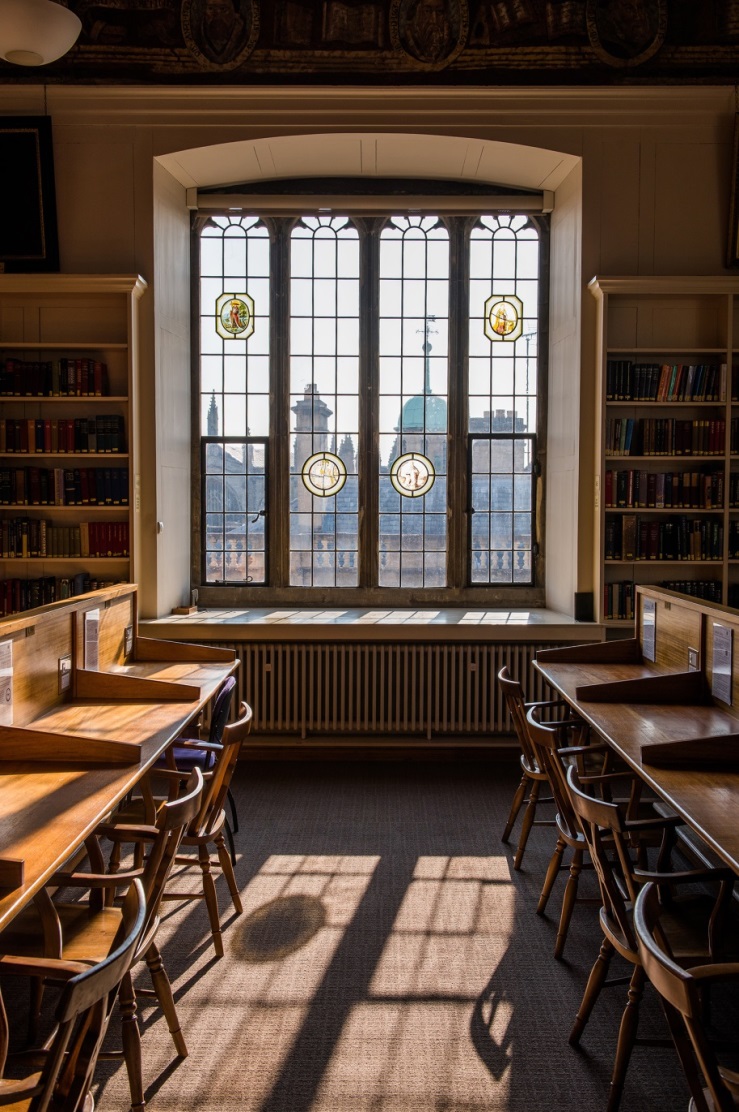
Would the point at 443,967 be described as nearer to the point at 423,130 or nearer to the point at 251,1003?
the point at 251,1003

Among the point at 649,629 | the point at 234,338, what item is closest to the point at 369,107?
the point at 234,338

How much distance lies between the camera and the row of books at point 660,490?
582 cm

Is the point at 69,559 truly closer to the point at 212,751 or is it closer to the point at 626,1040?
the point at 212,751

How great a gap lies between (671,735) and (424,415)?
385 cm

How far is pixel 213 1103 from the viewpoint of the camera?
255 centimetres

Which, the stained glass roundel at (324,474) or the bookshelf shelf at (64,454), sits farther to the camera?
the stained glass roundel at (324,474)

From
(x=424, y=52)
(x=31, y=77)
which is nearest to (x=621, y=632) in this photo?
(x=424, y=52)

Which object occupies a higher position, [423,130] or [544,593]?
[423,130]

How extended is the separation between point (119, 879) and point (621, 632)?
4.23 m

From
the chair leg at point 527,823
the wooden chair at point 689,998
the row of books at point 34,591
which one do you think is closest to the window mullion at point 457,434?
the row of books at point 34,591

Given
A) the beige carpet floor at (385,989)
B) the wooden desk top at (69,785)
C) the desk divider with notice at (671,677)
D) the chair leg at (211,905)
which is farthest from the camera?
the chair leg at (211,905)

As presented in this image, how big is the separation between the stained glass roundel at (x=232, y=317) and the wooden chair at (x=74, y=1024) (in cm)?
520

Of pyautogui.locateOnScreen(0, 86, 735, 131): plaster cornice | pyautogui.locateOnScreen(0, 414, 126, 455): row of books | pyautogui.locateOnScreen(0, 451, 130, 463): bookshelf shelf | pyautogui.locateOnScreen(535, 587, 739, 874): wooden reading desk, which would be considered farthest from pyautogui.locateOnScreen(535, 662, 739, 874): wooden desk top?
pyautogui.locateOnScreen(0, 86, 735, 131): plaster cornice

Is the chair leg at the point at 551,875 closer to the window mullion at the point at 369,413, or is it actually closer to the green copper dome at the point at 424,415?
the window mullion at the point at 369,413
